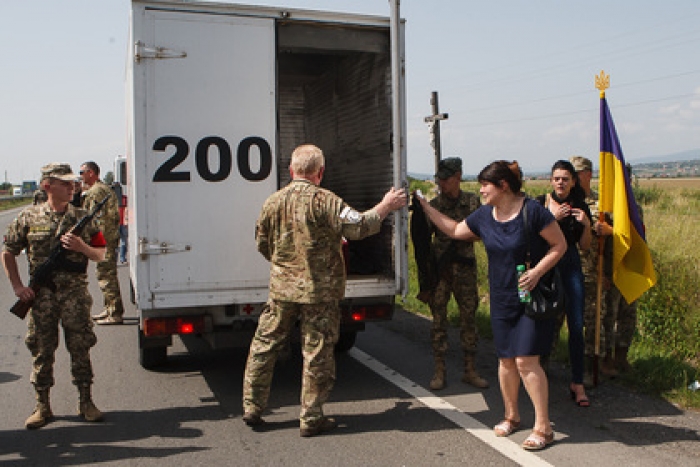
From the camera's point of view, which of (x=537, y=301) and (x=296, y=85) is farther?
(x=296, y=85)

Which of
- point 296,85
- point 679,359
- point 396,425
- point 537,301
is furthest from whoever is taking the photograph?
point 296,85

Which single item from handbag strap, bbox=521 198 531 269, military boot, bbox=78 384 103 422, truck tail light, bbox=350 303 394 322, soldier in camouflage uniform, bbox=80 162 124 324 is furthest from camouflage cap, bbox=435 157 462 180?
soldier in camouflage uniform, bbox=80 162 124 324

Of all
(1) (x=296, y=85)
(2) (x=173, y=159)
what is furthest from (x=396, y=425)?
(1) (x=296, y=85)

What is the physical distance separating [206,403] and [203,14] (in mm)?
2949

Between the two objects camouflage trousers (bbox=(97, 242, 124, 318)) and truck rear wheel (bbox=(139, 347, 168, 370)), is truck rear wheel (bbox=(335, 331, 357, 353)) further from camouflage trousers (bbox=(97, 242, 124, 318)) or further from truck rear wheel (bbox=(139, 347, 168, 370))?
camouflage trousers (bbox=(97, 242, 124, 318))

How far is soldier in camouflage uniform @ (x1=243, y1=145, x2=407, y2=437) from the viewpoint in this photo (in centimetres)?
447

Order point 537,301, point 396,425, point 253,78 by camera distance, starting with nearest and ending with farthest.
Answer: point 537,301 < point 396,425 < point 253,78

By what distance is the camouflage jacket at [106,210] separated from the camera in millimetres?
8398

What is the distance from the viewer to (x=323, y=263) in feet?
14.9

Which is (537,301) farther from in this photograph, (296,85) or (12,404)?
(296,85)

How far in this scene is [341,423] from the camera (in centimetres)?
476

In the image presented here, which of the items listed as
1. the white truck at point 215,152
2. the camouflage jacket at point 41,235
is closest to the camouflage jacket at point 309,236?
the white truck at point 215,152

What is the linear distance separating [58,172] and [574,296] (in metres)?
3.91

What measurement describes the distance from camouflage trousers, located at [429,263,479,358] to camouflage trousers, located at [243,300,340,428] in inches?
48.3
